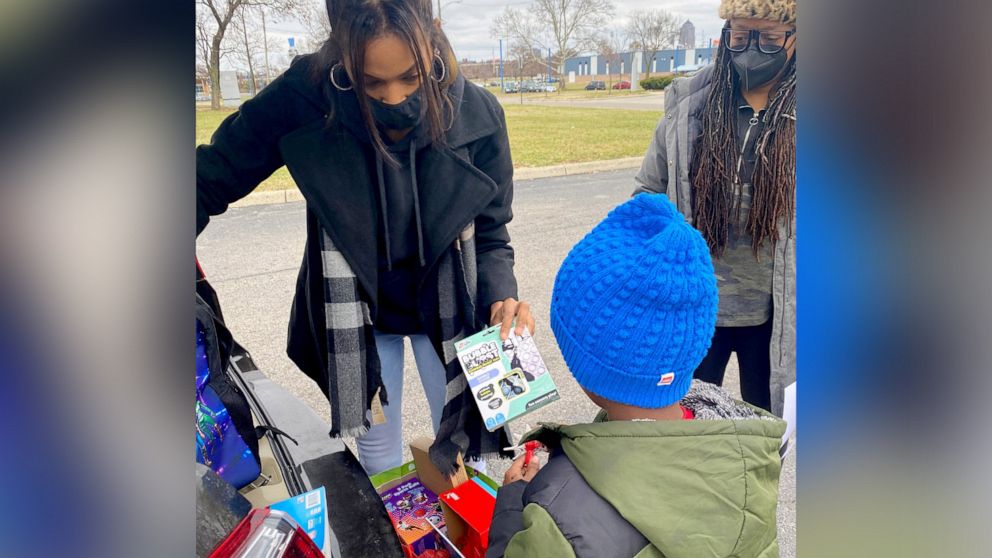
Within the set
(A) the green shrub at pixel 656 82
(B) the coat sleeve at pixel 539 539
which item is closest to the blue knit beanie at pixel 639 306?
(B) the coat sleeve at pixel 539 539

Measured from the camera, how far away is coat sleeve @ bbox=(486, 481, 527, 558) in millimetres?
1208

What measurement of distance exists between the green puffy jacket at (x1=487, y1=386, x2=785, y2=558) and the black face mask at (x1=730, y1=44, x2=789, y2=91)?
1.15m

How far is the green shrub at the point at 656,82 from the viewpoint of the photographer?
2.46m

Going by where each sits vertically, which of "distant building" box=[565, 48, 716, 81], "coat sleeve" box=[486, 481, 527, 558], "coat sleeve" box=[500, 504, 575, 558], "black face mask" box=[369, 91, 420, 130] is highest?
"distant building" box=[565, 48, 716, 81]

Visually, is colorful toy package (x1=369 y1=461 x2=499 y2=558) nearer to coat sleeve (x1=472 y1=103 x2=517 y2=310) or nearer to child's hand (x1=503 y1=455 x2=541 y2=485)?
child's hand (x1=503 y1=455 x2=541 y2=485)

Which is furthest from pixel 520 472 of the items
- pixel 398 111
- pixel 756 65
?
pixel 756 65

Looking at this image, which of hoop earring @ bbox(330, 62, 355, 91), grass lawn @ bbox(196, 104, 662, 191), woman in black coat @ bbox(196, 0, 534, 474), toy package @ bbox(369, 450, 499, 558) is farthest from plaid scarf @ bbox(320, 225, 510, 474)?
grass lawn @ bbox(196, 104, 662, 191)

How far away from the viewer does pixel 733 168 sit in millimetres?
2000

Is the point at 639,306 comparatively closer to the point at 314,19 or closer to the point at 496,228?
the point at 496,228

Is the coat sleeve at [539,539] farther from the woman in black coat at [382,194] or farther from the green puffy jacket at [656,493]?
the woman in black coat at [382,194]

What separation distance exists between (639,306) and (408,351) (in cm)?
317
